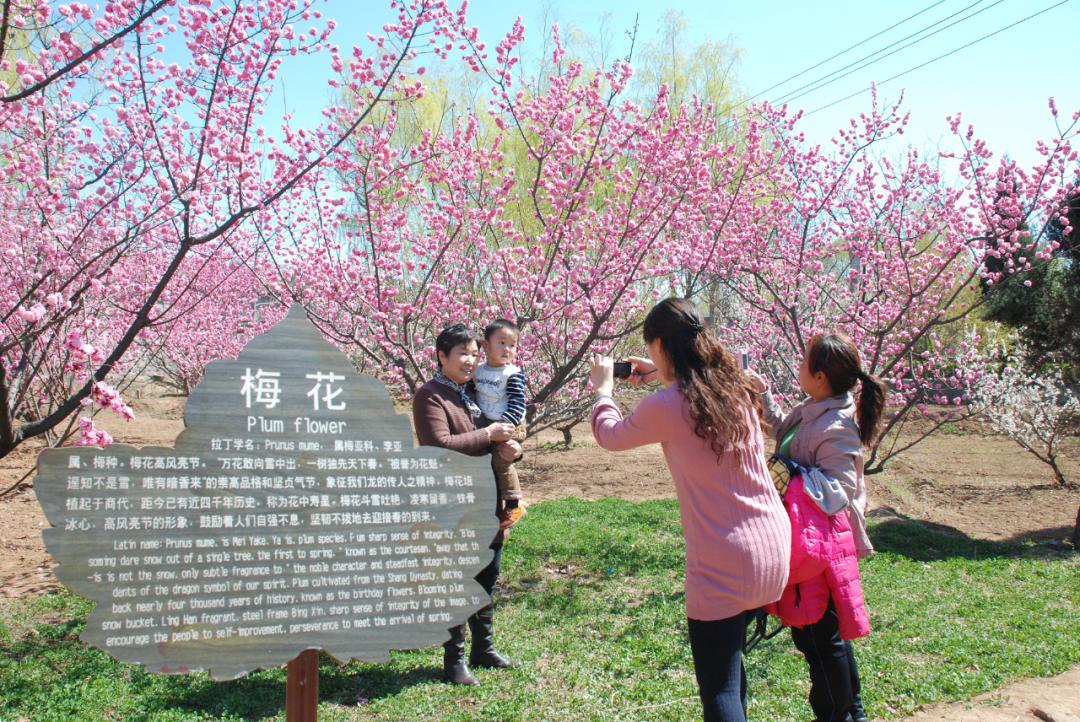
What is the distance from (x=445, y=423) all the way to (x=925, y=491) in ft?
30.7

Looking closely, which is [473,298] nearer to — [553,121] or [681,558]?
[553,121]

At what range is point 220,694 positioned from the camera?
11.0ft

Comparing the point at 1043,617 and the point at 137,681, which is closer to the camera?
the point at 137,681

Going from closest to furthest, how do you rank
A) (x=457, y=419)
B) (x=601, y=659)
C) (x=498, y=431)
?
(x=498, y=431), (x=457, y=419), (x=601, y=659)

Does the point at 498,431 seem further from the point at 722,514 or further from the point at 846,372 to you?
the point at 846,372

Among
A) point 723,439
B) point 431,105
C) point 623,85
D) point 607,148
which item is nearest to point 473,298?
point 607,148

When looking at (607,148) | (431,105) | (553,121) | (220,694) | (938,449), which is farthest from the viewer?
(431,105)

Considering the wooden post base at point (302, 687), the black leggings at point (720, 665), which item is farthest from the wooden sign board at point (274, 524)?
the black leggings at point (720, 665)

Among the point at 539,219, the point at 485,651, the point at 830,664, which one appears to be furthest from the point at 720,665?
the point at 539,219

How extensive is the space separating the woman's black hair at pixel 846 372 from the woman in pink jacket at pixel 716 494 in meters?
0.70

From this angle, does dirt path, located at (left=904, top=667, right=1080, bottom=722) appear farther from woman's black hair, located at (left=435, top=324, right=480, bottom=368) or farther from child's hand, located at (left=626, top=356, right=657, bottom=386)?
woman's black hair, located at (left=435, top=324, right=480, bottom=368)

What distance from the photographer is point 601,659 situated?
388 centimetres

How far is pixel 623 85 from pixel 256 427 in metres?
4.14

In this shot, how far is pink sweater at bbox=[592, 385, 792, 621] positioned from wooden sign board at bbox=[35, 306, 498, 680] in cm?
56
